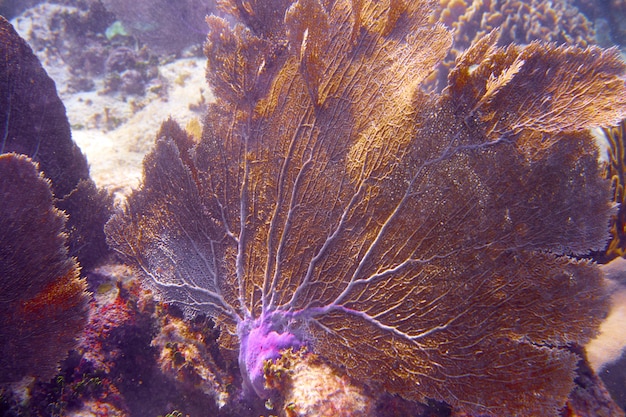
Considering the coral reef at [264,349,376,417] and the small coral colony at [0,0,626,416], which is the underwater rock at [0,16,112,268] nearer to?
the small coral colony at [0,0,626,416]

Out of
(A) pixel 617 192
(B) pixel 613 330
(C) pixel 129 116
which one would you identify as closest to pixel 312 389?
(B) pixel 613 330

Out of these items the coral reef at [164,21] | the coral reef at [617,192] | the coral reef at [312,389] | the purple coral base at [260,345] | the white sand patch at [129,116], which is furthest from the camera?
the coral reef at [164,21]

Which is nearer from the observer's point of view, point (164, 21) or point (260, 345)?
point (260, 345)

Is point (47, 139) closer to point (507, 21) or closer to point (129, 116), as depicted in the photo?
point (129, 116)

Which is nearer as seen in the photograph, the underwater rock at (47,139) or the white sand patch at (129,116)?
the underwater rock at (47,139)

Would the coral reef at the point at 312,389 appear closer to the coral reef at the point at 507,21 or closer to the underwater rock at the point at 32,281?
the underwater rock at the point at 32,281

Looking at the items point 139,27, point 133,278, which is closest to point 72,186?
point 133,278

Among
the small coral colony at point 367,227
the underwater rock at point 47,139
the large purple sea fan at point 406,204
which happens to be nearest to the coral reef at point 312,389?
the small coral colony at point 367,227
